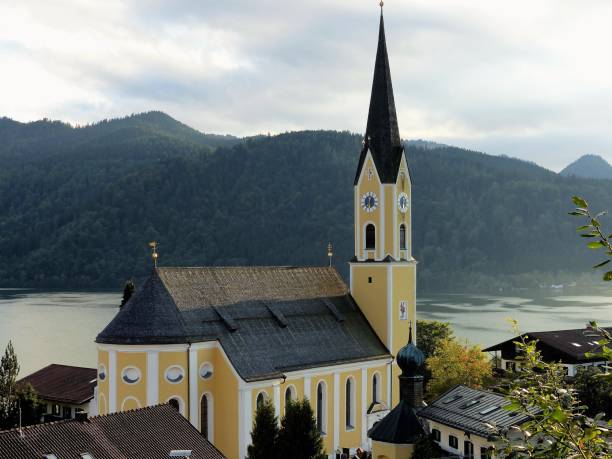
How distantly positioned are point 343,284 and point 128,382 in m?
13.1

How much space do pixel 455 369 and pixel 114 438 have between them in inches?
945

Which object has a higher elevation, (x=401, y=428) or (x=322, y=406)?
(x=401, y=428)

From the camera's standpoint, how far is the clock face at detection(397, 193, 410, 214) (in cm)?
3947

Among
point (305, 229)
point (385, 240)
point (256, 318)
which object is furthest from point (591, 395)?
point (305, 229)

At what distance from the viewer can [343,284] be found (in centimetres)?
4000

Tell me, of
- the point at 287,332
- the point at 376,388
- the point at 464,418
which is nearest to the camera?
the point at 464,418

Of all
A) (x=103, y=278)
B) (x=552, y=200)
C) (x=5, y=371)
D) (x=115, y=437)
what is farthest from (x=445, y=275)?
(x=115, y=437)

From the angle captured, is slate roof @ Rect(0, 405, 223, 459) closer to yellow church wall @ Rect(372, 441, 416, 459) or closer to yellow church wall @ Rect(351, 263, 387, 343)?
yellow church wall @ Rect(372, 441, 416, 459)

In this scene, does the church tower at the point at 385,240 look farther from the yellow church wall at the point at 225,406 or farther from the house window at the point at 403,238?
the yellow church wall at the point at 225,406

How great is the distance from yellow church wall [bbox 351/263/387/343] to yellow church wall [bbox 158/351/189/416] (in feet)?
37.8

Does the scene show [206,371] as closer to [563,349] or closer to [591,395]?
[591,395]

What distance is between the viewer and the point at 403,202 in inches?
1566

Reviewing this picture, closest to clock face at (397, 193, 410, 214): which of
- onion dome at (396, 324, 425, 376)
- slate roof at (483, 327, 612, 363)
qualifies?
slate roof at (483, 327, 612, 363)

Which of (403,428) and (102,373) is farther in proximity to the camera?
(102,373)
